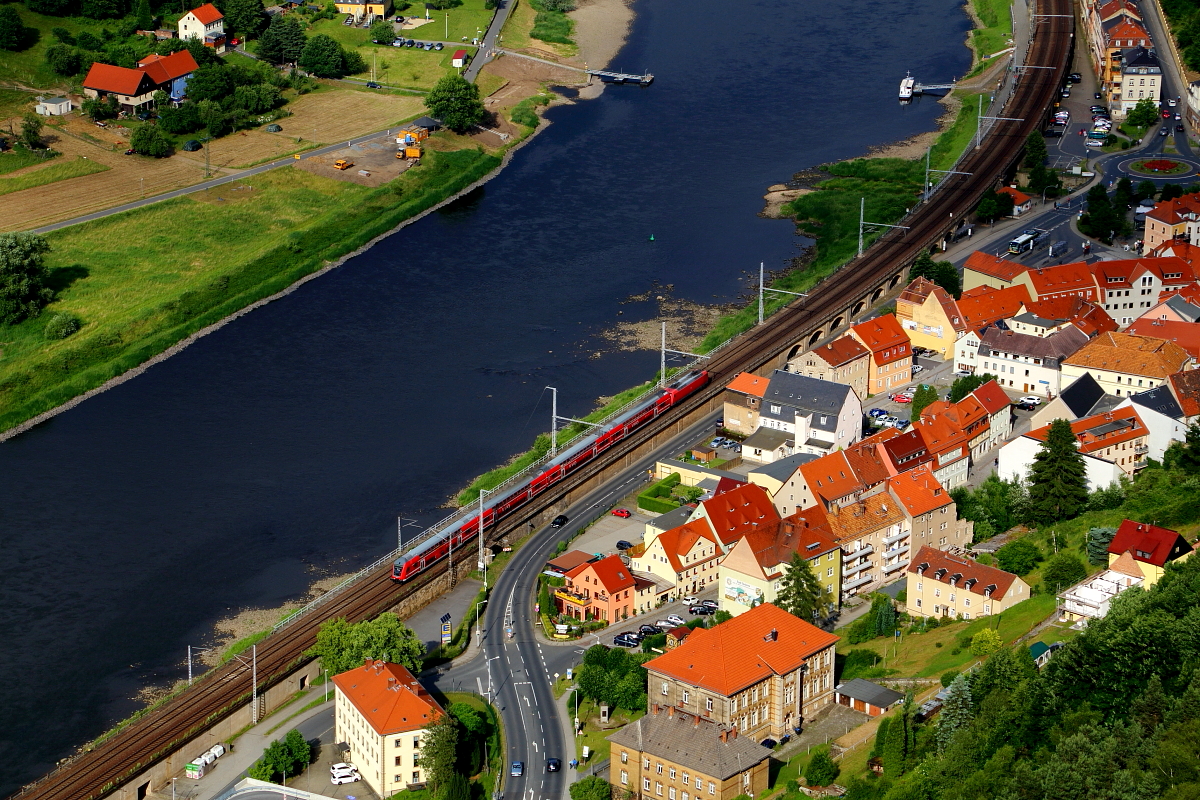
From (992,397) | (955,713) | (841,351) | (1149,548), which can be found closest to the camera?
(955,713)

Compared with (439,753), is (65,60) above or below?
above

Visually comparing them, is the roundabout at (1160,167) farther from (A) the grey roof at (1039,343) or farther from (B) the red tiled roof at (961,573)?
(B) the red tiled roof at (961,573)

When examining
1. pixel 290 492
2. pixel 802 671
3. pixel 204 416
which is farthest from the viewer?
pixel 204 416

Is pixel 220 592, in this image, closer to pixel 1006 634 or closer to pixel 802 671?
pixel 802 671

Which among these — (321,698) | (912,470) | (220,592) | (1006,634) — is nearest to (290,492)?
(220,592)

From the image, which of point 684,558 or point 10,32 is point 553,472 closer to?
point 684,558

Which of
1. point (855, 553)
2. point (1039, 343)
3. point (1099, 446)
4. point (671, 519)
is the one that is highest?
point (1039, 343)

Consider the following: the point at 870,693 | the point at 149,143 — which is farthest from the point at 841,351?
the point at 149,143
